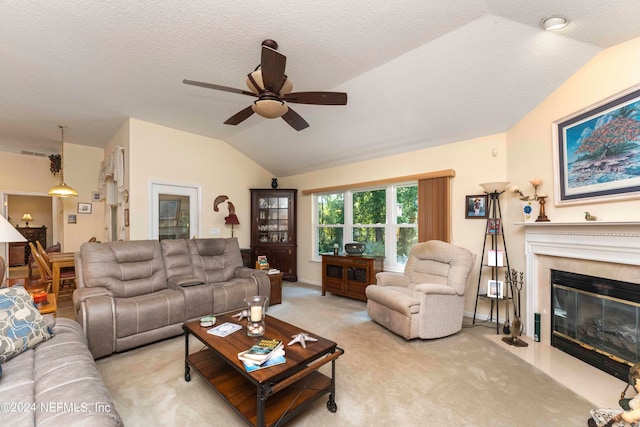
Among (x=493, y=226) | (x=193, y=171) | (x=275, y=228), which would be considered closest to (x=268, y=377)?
(x=493, y=226)

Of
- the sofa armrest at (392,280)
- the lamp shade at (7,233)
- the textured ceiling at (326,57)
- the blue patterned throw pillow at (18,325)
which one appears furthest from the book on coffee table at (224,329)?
the textured ceiling at (326,57)

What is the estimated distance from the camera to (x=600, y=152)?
7.86 feet

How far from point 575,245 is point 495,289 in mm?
921

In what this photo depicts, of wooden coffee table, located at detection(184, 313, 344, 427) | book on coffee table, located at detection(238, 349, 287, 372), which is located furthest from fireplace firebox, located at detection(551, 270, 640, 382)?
book on coffee table, located at detection(238, 349, 287, 372)

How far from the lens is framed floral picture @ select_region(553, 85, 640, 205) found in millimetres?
2156

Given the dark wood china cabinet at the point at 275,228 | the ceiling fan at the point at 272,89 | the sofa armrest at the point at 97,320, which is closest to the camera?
the ceiling fan at the point at 272,89

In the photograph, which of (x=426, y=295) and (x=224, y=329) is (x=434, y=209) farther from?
(x=224, y=329)

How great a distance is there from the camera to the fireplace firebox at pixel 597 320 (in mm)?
2242

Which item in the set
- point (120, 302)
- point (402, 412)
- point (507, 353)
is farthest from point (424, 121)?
point (120, 302)

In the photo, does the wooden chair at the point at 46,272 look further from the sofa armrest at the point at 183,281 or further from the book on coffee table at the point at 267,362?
the book on coffee table at the point at 267,362

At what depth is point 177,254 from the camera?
3711mm

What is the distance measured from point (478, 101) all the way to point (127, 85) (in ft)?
13.2

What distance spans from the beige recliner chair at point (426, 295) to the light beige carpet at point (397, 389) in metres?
0.17

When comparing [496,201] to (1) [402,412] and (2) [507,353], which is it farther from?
(1) [402,412]
